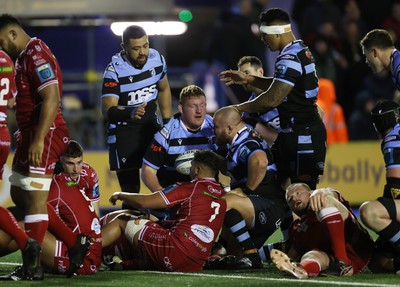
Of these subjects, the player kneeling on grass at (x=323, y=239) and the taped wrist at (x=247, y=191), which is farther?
the taped wrist at (x=247, y=191)

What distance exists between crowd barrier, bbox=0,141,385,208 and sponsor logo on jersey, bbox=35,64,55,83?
6653mm

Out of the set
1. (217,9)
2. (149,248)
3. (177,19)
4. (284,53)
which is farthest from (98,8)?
(149,248)

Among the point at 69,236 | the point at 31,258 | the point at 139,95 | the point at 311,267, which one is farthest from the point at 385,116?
the point at 139,95

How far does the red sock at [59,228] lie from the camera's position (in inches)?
298

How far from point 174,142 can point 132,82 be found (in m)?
0.85

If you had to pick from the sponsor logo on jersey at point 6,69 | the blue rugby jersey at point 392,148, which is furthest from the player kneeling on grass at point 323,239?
the sponsor logo on jersey at point 6,69

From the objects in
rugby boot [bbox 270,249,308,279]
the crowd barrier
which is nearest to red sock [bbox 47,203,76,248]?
rugby boot [bbox 270,249,308,279]

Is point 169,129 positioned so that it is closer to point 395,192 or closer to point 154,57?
point 154,57

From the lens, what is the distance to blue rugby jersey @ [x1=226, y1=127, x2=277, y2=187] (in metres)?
8.41

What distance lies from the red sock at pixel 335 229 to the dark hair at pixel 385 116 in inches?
29.2

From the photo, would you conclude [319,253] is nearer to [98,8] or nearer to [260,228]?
[260,228]

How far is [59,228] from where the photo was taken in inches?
299

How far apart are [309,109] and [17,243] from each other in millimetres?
2999

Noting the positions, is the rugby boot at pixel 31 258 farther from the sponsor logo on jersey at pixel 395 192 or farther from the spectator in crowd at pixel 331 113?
the spectator in crowd at pixel 331 113
